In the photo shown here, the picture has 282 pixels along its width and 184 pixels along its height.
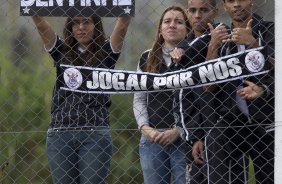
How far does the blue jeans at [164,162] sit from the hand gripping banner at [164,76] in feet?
1.50

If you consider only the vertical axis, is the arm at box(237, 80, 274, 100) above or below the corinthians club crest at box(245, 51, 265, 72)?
below

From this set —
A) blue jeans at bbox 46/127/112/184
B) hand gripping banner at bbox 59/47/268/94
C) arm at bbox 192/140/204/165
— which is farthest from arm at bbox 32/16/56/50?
arm at bbox 192/140/204/165

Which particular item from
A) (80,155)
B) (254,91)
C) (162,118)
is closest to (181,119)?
(162,118)

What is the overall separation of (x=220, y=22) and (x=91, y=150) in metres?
1.25

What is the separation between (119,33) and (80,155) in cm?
88

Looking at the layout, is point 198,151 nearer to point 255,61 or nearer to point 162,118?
point 162,118

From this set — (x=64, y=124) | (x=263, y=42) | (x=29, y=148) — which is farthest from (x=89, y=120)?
(x=29, y=148)

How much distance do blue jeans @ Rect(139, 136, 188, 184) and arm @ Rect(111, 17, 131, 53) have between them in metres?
0.70

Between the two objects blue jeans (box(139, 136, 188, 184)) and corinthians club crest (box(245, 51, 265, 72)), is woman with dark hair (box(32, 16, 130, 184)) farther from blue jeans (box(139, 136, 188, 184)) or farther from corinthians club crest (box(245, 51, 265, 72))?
corinthians club crest (box(245, 51, 265, 72))

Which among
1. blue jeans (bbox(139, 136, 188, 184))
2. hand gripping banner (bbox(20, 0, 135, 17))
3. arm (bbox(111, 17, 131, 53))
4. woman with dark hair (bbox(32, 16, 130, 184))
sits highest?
hand gripping banner (bbox(20, 0, 135, 17))

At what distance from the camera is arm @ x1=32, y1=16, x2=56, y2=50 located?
23.5 feet

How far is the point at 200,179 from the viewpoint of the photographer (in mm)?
6902
